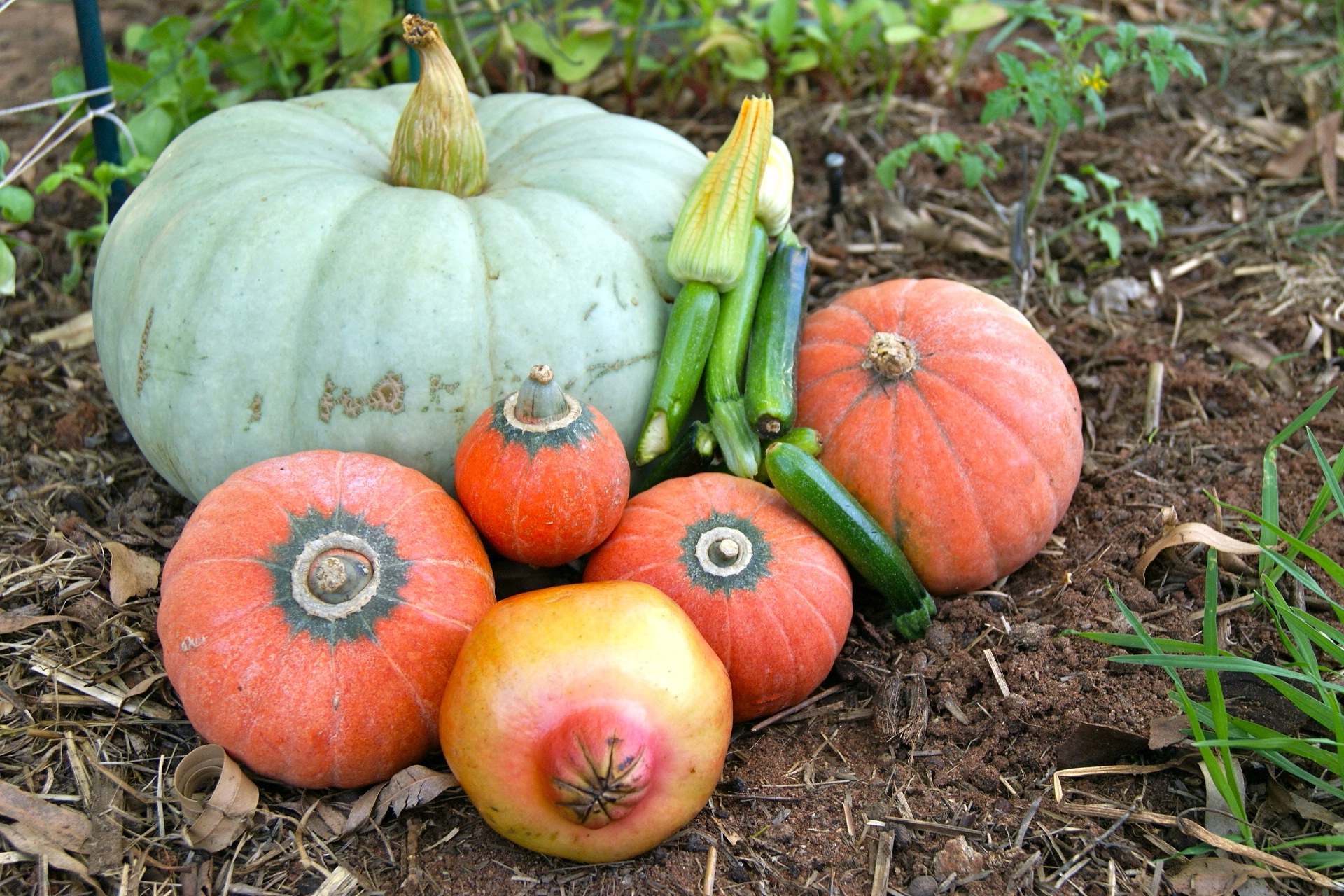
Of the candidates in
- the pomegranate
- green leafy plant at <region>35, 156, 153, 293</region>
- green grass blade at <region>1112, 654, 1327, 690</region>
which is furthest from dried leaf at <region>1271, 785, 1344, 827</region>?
green leafy plant at <region>35, 156, 153, 293</region>

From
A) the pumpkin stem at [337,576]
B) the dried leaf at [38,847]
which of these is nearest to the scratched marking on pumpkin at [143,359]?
the pumpkin stem at [337,576]

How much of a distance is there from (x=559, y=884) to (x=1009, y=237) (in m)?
3.00

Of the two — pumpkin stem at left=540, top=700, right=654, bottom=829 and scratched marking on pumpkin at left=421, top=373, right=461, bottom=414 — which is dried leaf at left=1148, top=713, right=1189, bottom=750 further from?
scratched marking on pumpkin at left=421, top=373, right=461, bottom=414

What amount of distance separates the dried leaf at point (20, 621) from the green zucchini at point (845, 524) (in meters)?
1.84

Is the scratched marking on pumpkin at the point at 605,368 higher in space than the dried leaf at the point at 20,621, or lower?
higher

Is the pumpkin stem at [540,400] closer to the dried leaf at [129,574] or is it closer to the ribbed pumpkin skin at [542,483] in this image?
the ribbed pumpkin skin at [542,483]

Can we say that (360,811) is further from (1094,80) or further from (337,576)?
(1094,80)

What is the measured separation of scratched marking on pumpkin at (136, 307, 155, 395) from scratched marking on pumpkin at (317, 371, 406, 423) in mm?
500

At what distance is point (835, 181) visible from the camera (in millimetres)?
4336

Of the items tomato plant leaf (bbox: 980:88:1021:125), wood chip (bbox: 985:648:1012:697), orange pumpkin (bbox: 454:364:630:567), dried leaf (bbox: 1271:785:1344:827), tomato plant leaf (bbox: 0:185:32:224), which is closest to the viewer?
dried leaf (bbox: 1271:785:1344:827)

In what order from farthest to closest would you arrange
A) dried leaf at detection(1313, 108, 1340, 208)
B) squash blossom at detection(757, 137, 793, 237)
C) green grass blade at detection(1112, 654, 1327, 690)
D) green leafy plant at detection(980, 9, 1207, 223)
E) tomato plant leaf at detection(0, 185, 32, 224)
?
dried leaf at detection(1313, 108, 1340, 208) < green leafy plant at detection(980, 9, 1207, 223) < tomato plant leaf at detection(0, 185, 32, 224) < squash blossom at detection(757, 137, 793, 237) < green grass blade at detection(1112, 654, 1327, 690)

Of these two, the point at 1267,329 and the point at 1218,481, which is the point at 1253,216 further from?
the point at 1218,481

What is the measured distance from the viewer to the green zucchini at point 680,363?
3.00 metres

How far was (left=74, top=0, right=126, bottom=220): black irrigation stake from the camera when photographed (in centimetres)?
374
